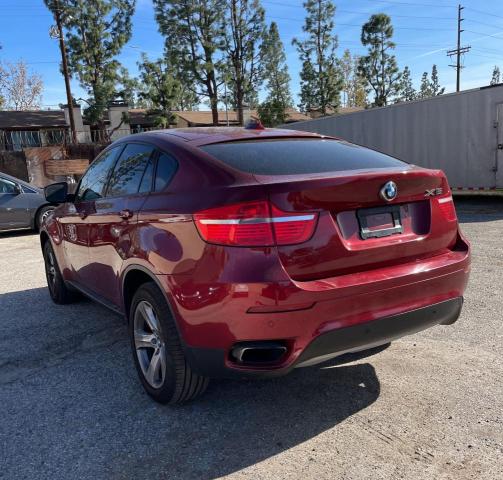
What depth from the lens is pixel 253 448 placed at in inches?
104

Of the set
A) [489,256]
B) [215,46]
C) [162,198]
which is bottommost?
[489,256]

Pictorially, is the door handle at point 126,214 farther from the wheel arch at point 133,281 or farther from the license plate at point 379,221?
the license plate at point 379,221

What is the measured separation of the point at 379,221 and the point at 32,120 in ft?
156

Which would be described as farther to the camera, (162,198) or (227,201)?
(162,198)

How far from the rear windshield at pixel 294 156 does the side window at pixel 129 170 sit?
59cm

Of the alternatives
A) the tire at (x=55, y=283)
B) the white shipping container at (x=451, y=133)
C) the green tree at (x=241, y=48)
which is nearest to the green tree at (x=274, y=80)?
the green tree at (x=241, y=48)

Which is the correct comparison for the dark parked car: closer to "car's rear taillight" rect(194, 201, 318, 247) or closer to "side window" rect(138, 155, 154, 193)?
"side window" rect(138, 155, 154, 193)

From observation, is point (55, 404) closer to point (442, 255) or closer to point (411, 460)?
point (411, 460)

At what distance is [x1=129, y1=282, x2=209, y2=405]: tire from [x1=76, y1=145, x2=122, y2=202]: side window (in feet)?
4.13

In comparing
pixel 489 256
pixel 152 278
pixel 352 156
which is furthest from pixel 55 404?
pixel 489 256

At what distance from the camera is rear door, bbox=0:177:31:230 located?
11305 mm

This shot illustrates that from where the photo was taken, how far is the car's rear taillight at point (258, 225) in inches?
95.2

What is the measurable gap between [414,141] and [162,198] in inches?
459

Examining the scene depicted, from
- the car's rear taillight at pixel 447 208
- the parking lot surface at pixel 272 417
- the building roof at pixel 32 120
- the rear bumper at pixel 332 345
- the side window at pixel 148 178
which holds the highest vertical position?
the building roof at pixel 32 120
